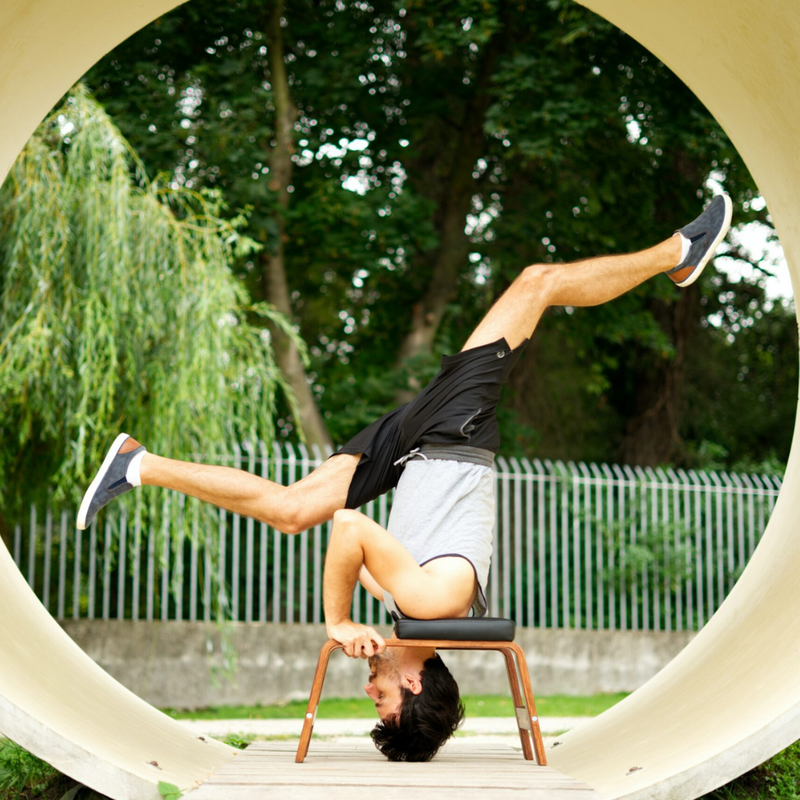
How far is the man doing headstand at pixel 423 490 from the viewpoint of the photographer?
2918 mm

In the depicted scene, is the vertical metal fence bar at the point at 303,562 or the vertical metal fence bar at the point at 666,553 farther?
the vertical metal fence bar at the point at 666,553

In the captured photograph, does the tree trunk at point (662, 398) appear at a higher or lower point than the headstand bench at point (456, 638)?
higher

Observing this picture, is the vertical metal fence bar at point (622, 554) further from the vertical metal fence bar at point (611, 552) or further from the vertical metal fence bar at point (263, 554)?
the vertical metal fence bar at point (263, 554)

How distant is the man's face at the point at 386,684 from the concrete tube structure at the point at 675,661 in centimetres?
60

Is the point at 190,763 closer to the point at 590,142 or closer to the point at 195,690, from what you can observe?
the point at 195,690

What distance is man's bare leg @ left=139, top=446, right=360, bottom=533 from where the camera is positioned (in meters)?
3.44

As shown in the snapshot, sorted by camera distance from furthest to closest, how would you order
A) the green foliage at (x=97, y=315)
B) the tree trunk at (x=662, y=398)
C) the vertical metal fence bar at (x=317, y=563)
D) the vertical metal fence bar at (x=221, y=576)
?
the tree trunk at (x=662, y=398) < the vertical metal fence bar at (x=317, y=563) < the vertical metal fence bar at (x=221, y=576) < the green foliage at (x=97, y=315)

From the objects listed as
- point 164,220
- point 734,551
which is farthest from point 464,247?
point 164,220

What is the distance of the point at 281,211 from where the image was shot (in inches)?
449

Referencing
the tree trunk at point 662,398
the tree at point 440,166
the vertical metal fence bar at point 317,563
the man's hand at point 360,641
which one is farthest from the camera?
the tree trunk at point 662,398

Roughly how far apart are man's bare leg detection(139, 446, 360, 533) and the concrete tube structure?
26.7 inches

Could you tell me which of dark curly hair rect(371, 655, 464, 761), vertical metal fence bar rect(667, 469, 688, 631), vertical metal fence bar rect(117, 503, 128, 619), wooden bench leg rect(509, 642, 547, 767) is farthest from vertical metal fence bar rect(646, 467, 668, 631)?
wooden bench leg rect(509, 642, 547, 767)

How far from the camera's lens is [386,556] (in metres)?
2.85

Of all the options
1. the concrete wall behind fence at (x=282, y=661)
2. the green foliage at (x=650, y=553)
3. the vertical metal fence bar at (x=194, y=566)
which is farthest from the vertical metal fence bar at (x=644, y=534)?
the vertical metal fence bar at (x=194, y=566)
